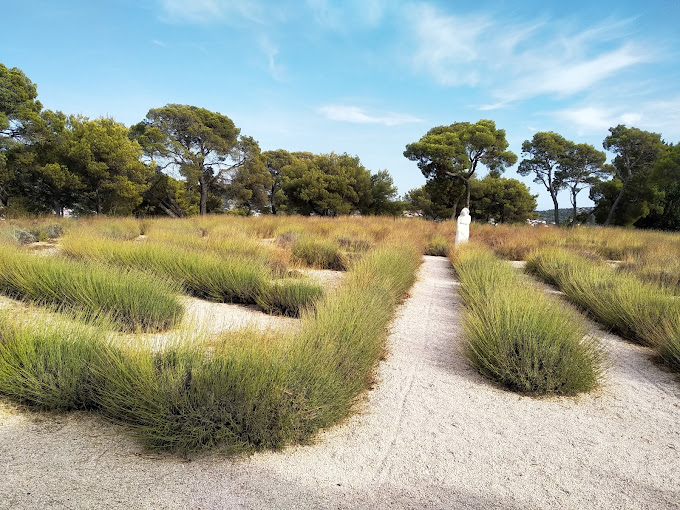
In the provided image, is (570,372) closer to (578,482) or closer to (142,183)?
(578,482)

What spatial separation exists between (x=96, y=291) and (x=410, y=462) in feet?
13.2

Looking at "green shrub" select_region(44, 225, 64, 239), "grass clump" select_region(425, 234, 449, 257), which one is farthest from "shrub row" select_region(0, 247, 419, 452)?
"grass clump" select_region(425, 234, 449, 257)

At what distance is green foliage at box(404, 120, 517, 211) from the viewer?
25672 mm

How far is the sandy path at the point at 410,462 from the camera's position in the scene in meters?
1.97

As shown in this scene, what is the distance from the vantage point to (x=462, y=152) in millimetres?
26266

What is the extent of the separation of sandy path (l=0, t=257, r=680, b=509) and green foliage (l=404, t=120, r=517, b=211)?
24189mm

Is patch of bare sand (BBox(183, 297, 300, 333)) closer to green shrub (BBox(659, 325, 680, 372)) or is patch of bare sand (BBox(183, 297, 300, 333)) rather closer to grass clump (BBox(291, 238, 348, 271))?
grass clump (BBox(291, 238, 348, 271))

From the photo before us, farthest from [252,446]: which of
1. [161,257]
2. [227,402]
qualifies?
[161,257]

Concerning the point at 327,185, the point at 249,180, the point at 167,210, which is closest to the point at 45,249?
the point at 167,210

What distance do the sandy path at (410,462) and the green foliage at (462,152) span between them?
24189 millimetres

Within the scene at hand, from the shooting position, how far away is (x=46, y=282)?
16.3 feet

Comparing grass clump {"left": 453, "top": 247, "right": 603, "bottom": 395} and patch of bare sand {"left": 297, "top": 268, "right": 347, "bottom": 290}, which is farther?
patch of bare sand {"left": 297, "top": 268, "right": 347, "bottom": 290}

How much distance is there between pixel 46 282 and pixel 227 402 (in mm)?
4038

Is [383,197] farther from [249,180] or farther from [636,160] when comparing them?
[636,160]
